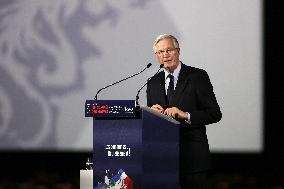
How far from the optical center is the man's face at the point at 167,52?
3135 mm

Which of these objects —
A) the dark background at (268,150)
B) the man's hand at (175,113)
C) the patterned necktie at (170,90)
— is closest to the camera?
the man's hand at (175,113)

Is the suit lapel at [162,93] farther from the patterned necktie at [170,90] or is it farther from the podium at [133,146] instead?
the podium at [133,146]

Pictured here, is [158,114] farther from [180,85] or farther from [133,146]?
[180,85]

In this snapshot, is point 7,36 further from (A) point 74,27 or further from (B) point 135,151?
(B) point 135,151

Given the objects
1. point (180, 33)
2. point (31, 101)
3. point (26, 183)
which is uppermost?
point (180, 33)

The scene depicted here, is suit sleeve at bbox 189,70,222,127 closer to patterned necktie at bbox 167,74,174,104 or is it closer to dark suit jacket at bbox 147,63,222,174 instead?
dark suit jacket at bbox 147,63,222,174

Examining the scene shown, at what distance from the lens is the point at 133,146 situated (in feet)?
9.29

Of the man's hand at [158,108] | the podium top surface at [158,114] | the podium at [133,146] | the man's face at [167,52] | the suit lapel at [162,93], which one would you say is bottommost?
the podium at [133,146]

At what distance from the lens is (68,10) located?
5195mm

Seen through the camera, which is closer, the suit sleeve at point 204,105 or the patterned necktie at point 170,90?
the suit sleeve at point 204,105

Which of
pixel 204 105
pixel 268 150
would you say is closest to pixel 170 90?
pixel 204 105

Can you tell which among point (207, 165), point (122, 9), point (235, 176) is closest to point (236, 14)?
point (122, 9)

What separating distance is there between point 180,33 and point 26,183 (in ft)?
6.68

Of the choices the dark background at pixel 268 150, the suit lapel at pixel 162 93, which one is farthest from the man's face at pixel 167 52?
the dark background at pixel 268 150
